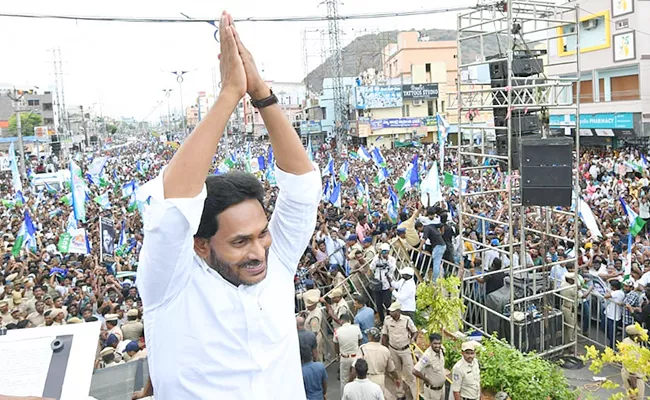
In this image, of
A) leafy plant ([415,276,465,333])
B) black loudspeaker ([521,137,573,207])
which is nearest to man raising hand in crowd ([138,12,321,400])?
leafy plant ([415,276,465,333])

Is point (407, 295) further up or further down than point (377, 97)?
further down

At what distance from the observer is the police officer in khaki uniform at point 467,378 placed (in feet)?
19.4

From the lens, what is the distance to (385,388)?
6770mm

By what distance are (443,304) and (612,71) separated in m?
27.8

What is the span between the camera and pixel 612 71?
3028 centimetres

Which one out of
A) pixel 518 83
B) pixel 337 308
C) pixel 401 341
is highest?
pixel 518 83

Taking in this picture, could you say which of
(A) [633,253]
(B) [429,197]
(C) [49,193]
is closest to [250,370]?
(A) [633,253]

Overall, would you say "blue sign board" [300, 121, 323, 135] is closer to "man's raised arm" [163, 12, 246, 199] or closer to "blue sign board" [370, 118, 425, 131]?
"blue sign board" [370, 118, 425, 131]

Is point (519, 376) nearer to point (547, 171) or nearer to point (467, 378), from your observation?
point (467, 378)

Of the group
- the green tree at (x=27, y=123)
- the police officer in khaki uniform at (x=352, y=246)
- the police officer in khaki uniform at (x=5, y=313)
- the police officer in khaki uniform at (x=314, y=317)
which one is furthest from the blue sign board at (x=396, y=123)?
the green tree at (x=27, y=123)

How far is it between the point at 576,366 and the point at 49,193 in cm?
2240

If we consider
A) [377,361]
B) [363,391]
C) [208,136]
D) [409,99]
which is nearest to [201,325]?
[208,136]

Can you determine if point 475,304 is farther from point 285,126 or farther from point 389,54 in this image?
point 389,54

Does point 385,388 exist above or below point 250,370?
below
